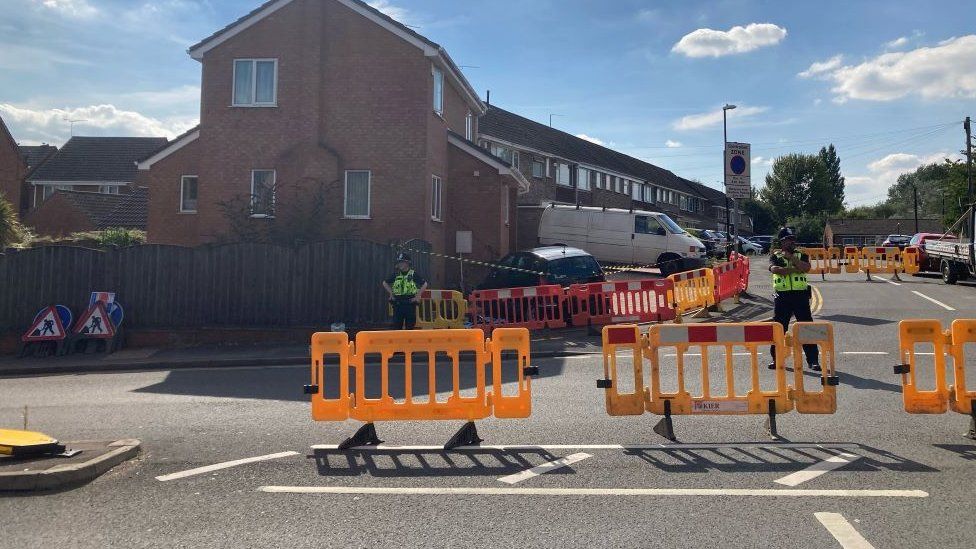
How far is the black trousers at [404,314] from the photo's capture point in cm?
1200

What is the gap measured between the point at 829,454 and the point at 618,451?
5.54 ft

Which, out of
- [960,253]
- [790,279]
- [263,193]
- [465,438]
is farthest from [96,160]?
[465,438]

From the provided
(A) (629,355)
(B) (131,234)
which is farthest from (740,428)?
(B) (131,234)

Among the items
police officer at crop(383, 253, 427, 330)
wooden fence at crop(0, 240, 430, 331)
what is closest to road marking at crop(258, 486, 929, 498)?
police officer at crop(383, 253, 427, 330)

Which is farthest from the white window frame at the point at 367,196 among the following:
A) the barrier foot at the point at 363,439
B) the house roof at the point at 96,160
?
the house roof at the point at 96,160

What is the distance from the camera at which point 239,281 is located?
590 inches

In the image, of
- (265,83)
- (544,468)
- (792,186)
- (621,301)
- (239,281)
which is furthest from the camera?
(792,186)

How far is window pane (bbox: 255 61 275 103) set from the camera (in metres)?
19.7

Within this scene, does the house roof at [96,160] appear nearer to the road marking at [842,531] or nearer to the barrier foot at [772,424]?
the barrier foot at [772,424]

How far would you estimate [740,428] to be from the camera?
682 cm

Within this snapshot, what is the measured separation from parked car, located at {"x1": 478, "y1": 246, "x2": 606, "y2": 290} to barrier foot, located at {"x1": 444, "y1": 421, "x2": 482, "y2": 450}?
30.9 feet

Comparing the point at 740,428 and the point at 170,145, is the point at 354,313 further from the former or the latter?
the point at 170,145

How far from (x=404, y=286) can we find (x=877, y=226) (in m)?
91.5

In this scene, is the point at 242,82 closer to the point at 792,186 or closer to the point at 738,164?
the point at 738,164
